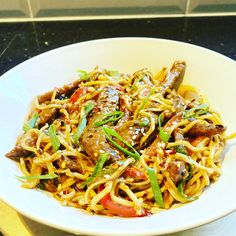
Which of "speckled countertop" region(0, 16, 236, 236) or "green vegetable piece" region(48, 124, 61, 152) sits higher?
"green vegetable piece" region(48, 124, 61, 152)

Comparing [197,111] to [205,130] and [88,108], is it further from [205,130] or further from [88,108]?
[88,108]

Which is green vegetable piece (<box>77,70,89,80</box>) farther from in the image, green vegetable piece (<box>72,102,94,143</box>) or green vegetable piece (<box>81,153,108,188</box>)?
green vegetable piece (<box>81,153,108,188</box>)

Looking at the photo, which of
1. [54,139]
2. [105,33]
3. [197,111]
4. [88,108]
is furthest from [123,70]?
[105,33]

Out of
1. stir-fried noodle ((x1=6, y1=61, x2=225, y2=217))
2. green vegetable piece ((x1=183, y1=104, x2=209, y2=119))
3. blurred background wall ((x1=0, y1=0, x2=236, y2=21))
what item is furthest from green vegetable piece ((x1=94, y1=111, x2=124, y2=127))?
blurred background wall ((x1=0, y1=0, x2=236, y2=21))

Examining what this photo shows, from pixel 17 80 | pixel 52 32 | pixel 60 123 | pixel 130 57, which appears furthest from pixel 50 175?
pixel 52 32

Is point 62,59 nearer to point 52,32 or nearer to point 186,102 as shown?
point 186,102

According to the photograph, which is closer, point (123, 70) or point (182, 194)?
point (182, 194)
